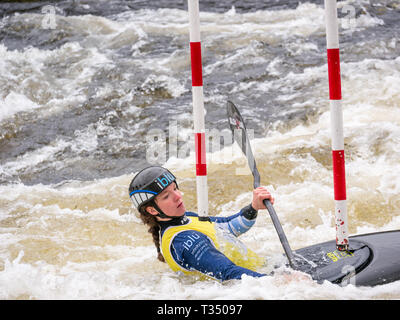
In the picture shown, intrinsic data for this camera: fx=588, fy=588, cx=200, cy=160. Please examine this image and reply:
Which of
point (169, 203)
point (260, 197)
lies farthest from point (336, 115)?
point (169, 203)

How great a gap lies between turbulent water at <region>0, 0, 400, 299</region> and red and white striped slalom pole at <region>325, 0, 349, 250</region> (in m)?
0.34

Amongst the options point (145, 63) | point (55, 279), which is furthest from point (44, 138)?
point (55, 279)

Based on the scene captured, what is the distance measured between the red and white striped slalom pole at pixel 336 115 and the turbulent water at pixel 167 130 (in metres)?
0.34

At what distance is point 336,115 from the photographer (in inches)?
108

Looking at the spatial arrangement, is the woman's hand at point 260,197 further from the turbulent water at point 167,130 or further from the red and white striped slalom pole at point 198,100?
the red and white striped slalom pole at point 198,100

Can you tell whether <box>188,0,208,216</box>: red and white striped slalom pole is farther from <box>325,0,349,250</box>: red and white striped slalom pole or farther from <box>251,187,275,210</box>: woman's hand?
<box>325,0,349,250</box>: red and white striped slalom pole

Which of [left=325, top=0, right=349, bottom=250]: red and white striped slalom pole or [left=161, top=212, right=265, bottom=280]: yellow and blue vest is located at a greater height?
[left=325, top=0, right=349, bottom=250]: red and white striped slalom pole

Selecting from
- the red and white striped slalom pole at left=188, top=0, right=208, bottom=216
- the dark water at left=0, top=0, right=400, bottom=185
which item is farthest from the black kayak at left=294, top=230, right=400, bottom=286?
the dark water at left=0, top=0, right=400, bottom=185

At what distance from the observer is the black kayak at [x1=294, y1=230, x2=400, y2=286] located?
254cm

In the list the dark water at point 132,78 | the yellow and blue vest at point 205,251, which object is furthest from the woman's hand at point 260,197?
the dark water at point 132,78

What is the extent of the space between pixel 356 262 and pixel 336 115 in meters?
0.68

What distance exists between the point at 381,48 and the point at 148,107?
304cm

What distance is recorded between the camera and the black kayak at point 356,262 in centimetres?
254

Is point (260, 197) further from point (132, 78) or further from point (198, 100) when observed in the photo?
point (132, 78)
